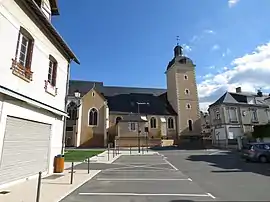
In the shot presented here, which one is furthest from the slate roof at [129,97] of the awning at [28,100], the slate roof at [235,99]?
the awning at [28,100]

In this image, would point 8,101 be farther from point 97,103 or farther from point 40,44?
point 97,103

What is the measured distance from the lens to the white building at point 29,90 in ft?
25.4

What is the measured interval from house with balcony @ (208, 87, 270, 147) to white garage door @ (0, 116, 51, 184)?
117 ft

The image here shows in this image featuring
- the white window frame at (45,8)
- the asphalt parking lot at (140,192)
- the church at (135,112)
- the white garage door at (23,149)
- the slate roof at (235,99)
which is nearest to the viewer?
the asphalt parking lot at (140,192)

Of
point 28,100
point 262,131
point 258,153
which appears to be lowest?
point 258,153

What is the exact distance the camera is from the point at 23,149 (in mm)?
9039

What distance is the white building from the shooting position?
25.4 feet

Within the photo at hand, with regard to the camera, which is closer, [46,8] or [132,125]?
[46,8]

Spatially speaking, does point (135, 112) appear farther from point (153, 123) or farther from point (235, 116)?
point (235, 116)

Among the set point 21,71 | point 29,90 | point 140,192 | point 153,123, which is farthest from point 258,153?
point 153,123

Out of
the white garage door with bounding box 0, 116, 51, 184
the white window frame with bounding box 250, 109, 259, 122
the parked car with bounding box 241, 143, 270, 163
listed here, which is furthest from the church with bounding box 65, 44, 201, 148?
the white garage door with bounding box 0, 116, 51, 184

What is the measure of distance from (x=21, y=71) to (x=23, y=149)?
3.00m

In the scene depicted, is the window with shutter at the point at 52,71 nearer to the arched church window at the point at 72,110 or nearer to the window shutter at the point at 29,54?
the window shutter at the point at 29,54

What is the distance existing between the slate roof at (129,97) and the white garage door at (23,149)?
38.3m
